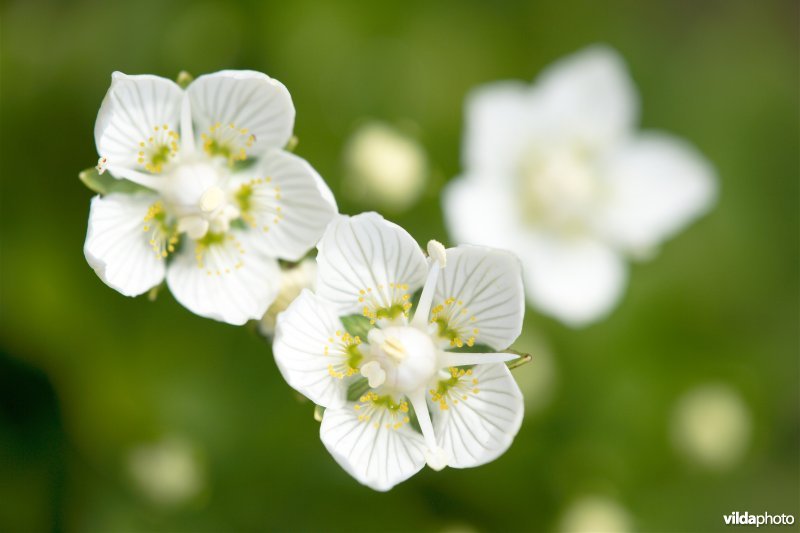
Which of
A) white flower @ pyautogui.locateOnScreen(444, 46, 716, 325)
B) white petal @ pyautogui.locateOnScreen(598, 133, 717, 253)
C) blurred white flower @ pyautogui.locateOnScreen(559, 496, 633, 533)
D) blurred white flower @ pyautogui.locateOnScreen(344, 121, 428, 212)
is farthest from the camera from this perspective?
white petal @ pyautogui.locateOnScreen(598, 133, 717, 253)

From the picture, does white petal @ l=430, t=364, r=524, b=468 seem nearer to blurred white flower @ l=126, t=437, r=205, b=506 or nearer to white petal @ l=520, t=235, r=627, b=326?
white petal @ l=520, t=235, r=627, b=326

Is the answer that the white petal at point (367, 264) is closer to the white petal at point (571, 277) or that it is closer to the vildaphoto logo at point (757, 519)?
the white petal at point (571, 277)

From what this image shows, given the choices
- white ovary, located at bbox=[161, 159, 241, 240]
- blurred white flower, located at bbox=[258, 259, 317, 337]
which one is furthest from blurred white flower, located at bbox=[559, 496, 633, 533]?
white ovary, located at bbox=[161, 159, 241, 240]

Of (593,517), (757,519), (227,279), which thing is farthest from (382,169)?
(757,519)

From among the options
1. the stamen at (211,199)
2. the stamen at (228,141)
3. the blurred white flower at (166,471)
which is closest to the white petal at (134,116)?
the stamen at (228,141)

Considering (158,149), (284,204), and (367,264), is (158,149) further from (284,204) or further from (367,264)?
(367,264)
